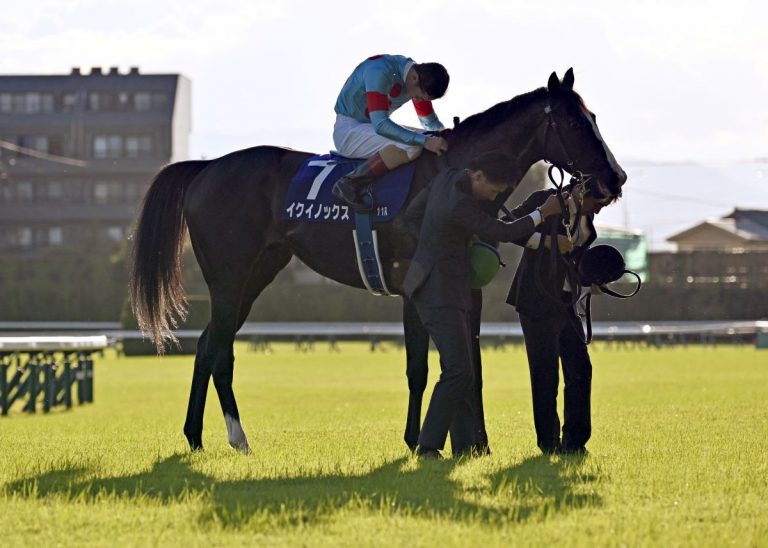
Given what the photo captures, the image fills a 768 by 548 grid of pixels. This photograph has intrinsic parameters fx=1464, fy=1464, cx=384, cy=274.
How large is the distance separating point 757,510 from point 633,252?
51002 millimetres

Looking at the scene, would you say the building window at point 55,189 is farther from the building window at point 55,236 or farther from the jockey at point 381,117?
the jockey at point 381,117

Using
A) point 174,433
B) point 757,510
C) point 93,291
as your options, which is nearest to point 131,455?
point 174,433

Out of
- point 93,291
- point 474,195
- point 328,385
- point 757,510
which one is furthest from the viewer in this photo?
point 93,291

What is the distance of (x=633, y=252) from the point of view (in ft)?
187

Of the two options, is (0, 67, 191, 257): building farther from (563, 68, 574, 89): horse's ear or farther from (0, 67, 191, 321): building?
(563, 68, 574, 89): horse's ear

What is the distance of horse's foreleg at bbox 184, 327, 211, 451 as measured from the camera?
33.4 ft

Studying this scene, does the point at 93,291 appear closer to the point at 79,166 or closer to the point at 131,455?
the point at 79,166

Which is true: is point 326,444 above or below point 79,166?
below

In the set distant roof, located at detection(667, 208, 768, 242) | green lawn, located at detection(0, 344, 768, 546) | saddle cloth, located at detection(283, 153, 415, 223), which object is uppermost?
distant roof, located at detection(667, 208, 768, 242)

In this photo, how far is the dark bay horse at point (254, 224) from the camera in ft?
30.3

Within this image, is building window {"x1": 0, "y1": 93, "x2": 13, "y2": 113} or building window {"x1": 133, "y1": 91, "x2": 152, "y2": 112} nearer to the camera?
building window {"x1": 133, "y1": 91, "x2": 152, "y2": 112}

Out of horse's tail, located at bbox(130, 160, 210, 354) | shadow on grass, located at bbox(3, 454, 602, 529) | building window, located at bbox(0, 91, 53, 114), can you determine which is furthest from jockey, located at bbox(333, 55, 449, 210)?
building window, located at bbox(0, 91, 53, 114)

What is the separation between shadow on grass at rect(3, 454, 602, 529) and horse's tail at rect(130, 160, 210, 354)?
2239 mm

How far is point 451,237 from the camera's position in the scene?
8516 mm
